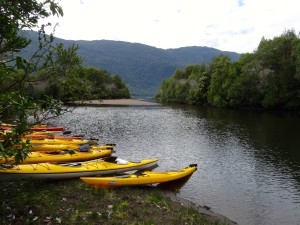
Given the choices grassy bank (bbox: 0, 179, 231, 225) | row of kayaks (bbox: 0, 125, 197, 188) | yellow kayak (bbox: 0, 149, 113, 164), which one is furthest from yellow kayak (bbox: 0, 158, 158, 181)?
yellow kayak (bbox: 0, 149, 113, 164)

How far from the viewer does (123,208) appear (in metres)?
10.2

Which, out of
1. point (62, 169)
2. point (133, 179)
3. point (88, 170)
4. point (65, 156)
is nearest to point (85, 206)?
point (133, 179)

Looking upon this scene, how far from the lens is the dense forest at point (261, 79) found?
56.4 metres

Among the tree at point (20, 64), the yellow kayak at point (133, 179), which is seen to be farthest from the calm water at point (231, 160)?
the tree at point (20, 64)

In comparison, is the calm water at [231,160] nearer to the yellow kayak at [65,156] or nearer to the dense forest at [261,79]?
the yellow kayak at [65,156]

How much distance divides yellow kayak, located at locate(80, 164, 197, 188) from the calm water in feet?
3.37

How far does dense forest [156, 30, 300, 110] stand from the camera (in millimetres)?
56438

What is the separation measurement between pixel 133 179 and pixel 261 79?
54.7m

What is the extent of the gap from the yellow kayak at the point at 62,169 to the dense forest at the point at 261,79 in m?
45.1

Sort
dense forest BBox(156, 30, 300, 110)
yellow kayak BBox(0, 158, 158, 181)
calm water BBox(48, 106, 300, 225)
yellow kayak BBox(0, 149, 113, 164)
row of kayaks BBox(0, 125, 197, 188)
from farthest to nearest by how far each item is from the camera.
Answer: dense forest BBox(156, 30, 300, 110)
yellow kayak BBox(0, 149, 113, 164)
calm water BBox(48, 106, 300, 225)
row of kayaks BBox(0, 125, 197, 188)
yellow kayak BBox(0, 158, 158, 181)

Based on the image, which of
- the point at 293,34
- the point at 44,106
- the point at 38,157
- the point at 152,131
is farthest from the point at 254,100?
the point at 44,106

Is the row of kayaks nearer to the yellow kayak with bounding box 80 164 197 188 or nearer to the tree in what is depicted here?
the yellow kayak with bounding box 80 164 197 188

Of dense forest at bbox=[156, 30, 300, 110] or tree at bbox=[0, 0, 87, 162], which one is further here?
dense forest at bbox=[156, 30, 300, 110]

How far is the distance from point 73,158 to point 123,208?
23.0ft
